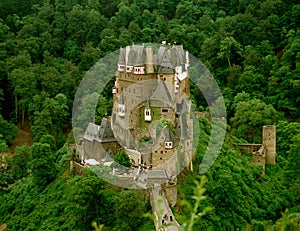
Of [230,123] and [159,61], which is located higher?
[159,61]

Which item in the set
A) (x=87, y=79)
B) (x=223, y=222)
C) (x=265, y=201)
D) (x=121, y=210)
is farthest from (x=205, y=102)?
(x=121, y=210)

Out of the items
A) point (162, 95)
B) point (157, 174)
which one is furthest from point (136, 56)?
point (157, 174)

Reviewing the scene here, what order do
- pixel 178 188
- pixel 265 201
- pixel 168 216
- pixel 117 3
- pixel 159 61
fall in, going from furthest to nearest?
1. pixel 117 3
2. pixel 265 201
3. pixel 159 61
4. pixel 178 188
5. pixel 168 216

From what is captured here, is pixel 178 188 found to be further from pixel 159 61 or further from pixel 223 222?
pixel 159 61

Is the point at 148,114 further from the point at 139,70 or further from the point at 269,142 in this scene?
the point at 269,142

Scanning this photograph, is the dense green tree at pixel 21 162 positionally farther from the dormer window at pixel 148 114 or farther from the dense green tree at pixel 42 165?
the dormer window at pixel 148 114

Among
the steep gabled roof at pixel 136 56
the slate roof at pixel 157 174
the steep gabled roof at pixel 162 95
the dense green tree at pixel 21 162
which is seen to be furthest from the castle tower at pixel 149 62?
the dense green tree at pixel 21 162
